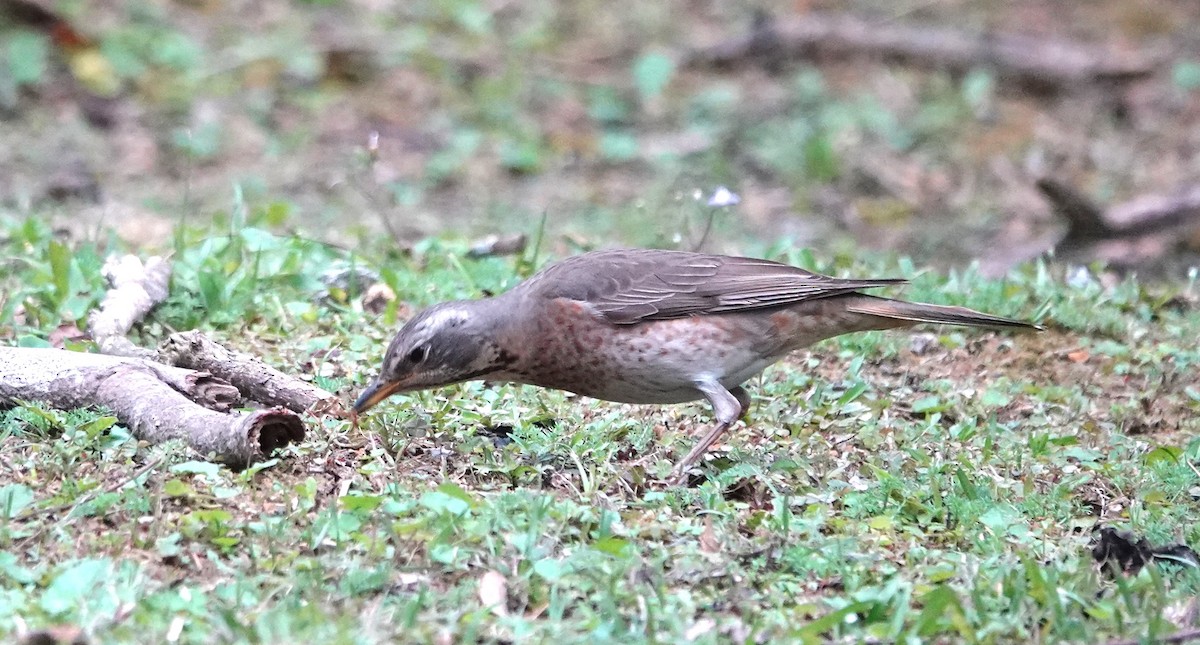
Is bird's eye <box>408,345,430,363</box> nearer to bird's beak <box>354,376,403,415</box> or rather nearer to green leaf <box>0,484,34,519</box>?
bird's beak <box>354,376,403,415</box>

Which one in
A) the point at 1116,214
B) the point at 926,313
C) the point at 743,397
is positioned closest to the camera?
the point at 926,313

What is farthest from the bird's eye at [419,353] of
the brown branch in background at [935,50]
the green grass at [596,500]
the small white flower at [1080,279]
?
the brown branch in background at [935,50]

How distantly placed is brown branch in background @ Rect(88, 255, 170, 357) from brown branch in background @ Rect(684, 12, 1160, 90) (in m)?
8.15

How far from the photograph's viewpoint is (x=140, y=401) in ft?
18.6

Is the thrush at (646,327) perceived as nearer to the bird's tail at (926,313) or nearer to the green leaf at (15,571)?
the bird's tail at (926,313)

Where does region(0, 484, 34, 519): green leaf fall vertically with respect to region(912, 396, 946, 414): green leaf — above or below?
above

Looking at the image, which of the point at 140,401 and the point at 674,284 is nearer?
the point at 140,401

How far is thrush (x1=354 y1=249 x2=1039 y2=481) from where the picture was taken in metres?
6.14

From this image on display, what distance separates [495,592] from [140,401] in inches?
68.5

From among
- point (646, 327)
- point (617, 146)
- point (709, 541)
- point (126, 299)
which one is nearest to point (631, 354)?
point (646, 327)

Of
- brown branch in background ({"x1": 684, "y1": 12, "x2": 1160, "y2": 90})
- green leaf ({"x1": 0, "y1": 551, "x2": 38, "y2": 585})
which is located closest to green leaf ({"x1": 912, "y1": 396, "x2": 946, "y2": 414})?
green leaf ({"x1": 0, "y1": 551, "x2": 38, "y2": 585})

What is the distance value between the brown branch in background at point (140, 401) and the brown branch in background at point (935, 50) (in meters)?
9.59

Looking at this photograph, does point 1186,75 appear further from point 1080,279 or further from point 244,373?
point 244,373

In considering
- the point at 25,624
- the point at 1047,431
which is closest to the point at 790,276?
the point at 1047,431
